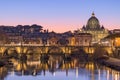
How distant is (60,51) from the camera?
285ft

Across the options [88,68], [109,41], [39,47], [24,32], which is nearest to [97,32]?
[24,32]

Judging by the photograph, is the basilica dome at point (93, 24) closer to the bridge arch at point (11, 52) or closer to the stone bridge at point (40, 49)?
the stone bridge at point (40, 49)

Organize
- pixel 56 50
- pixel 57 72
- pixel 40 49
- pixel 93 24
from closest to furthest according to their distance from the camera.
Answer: pixel 57 72
pixel 40 49
pixel 56 50
pixel 93 24

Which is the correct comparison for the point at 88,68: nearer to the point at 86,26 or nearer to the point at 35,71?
the point at 35,71

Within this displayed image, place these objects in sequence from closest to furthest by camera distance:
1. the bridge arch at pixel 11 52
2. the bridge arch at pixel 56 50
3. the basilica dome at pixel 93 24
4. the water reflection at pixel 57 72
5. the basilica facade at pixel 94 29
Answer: the water reflection at pixel 57 72 < the bridge arch at pixel 11 52 < the bridge arch at pixel 56 50 < the basilica facade at pixel 94 29 < the basilica dome at pixel 93 24

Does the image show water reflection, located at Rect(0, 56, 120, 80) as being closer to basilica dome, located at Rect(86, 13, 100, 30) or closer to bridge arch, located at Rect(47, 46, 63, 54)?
bridge arch, located at Rect(47, 46, 63, 54)

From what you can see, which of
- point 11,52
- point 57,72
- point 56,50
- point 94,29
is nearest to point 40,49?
point 11,52

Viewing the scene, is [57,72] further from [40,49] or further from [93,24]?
[93,24]

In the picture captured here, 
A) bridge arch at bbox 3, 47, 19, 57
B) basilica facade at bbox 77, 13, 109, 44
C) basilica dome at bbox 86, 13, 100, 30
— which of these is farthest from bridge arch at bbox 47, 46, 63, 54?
basilica dome at bbox 86, 13, 100, 30

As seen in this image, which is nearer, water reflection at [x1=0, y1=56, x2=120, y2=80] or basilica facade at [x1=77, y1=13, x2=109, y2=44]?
water reflection at [x1=0, y1=56, x2=120, y2=80]

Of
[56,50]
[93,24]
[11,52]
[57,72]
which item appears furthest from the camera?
[93,24]

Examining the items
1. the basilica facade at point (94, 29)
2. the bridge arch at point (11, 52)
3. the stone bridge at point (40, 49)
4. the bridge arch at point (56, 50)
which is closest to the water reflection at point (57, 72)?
the stone bridge at point (40, 49)

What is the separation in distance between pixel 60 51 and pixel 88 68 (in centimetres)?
2837

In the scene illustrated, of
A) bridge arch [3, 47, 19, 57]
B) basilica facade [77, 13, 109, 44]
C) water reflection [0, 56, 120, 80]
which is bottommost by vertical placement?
water reflection [0, 56, 120, 80]
